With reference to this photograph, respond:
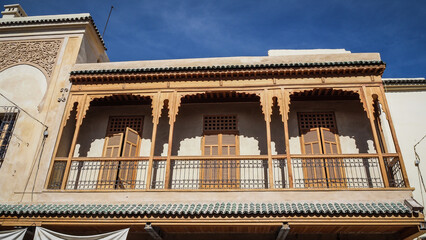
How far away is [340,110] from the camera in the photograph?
976cm

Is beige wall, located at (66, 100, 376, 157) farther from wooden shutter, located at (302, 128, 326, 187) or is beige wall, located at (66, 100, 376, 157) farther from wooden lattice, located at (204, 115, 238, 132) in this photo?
wooden shutter, located at (302, 128, 326, 187)

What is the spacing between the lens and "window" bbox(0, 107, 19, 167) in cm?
909

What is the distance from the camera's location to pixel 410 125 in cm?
948

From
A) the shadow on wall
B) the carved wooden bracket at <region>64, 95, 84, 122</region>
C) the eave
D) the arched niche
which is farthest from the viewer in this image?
the eave

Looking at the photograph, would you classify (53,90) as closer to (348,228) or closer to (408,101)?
(348,228)

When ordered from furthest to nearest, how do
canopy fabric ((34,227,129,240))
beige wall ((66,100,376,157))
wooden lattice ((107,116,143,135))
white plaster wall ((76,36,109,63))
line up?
white plaster wall ((76,36,109,63))
wooden lattice ((107,116,143,135))
beige wall ((66,100,376,157))
canopy fabric ((34,227,129,240))

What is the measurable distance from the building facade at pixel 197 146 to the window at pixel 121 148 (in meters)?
0.04

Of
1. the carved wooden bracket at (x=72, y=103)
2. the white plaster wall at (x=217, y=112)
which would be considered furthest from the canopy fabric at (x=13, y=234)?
the white plaster wall at (x=217, y=112)

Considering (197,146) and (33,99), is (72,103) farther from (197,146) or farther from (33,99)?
(197,146)

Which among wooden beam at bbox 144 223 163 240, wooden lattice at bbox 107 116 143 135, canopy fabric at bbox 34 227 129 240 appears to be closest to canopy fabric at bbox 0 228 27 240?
canopy fabric at bbox 34 227 129 240

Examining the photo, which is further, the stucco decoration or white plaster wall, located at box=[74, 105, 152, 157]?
the stucco decoration

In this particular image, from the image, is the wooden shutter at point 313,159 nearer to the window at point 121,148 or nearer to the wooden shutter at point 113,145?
the window at point 121,148

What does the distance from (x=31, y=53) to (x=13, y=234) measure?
18.1 feet

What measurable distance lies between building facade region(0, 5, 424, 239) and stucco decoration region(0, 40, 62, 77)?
4 centimetres
